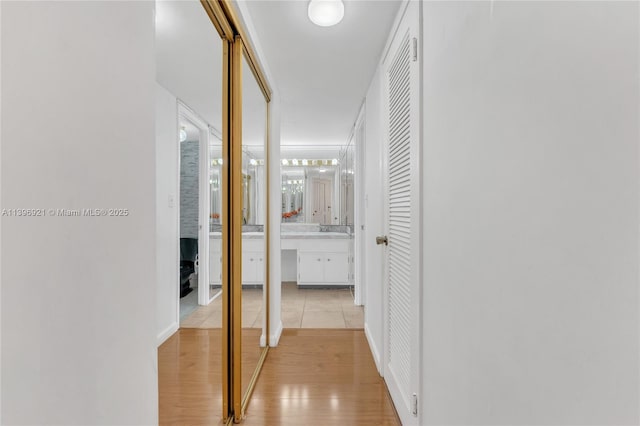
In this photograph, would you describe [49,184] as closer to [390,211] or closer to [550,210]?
[550,210]

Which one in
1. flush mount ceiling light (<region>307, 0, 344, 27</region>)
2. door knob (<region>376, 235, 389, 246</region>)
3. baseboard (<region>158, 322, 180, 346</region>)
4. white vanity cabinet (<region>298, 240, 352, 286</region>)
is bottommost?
white vanity cabinet (<region>298, 240, 352, 286</region>)

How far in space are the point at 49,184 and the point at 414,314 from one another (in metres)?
1.33

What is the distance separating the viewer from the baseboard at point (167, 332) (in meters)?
0.95

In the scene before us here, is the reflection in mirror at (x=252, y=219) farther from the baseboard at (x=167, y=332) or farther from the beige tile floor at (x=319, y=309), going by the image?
the beige tile floor at (x=319, y=309)

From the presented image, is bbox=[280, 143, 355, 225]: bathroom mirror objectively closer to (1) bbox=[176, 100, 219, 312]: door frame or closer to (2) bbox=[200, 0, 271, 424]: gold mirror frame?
(2) bbox=[200, 0, 271, 424]: gold mirror frame

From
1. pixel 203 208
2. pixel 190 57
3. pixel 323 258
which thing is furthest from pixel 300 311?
pixel 190 57

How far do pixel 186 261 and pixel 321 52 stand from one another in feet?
5.54

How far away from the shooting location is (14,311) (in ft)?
1.37

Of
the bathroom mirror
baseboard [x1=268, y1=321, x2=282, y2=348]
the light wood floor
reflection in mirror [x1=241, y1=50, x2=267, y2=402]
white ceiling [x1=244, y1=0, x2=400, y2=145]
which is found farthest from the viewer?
the bathroom mirror

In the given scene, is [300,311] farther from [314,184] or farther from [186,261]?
[186,261]

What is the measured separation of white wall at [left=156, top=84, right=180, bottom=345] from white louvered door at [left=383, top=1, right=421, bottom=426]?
95 cm

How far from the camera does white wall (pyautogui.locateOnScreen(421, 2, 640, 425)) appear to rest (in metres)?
0.46

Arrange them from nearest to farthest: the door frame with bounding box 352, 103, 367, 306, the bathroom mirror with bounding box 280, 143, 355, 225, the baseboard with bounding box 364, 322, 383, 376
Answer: the baseboard with bounding box 364, 322, 383, 376 < the door frame with bounding box 352, 103, 367, 306 < the bathroom mirror with bounding box 280, 143, 355, 225

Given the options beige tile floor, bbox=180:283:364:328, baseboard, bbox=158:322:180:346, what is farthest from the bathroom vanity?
baseboard, bbox=158:322:180:346
